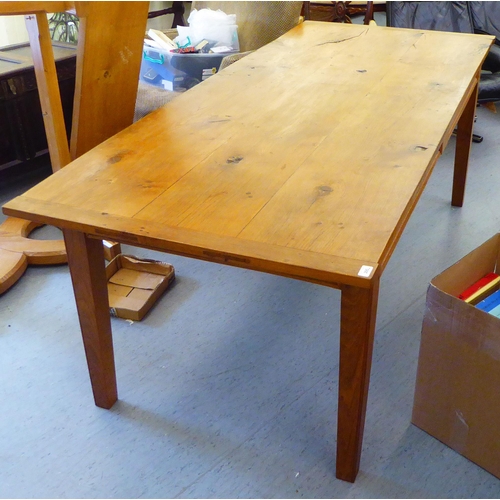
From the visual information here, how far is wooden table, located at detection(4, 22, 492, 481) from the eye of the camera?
107 centimetres

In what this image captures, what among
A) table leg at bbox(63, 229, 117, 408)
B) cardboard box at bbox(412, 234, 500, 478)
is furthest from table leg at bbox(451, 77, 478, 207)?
table leg at bbox(63, 229, 117, 408)

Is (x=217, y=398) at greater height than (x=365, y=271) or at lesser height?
lesser

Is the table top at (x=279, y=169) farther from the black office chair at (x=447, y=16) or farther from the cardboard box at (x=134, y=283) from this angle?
the black office chair at (x=447, y=16)

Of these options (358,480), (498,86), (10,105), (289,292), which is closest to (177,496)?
(358,480)

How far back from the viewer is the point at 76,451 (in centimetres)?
136

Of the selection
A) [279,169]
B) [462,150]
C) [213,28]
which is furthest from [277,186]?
[213,28]

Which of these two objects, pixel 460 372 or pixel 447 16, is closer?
pixel 460 372

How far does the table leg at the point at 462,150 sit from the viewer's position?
218 cm

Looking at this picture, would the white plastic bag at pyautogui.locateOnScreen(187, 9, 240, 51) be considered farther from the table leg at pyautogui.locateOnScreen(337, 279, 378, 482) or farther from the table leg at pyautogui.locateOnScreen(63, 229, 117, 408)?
the table leg at pyautogui.locateOnScreen(337, 279, 378, 482)

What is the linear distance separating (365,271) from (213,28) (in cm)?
187

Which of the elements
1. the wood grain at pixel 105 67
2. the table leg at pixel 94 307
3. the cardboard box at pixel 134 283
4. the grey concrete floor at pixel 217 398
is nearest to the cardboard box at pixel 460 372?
the grey concrete floor at pixel 217 398

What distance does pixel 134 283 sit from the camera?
1.88 meters

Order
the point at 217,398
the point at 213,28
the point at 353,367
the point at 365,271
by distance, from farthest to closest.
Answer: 1. the point at 213,28
2. the point at 217,398
3. the point at 353,367
4. the point at 365,271

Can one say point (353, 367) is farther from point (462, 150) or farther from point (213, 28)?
point (213, 28)
